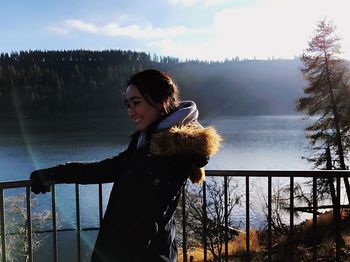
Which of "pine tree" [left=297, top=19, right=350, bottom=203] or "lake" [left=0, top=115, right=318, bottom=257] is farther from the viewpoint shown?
"lake" [left=0, top=115, right=318, bottom=257]

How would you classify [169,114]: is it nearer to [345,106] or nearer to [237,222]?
[345,106]

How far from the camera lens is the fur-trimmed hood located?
175cm

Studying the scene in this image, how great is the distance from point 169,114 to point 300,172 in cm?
151

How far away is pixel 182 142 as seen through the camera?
1.76 metres

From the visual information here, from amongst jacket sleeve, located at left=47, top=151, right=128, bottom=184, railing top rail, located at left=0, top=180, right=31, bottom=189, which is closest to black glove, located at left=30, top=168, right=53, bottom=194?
jacket sleeve, located at left=47, top=151, right=128, bottom=184

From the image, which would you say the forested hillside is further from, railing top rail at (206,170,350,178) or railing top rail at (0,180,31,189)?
railing top rail at (0,180,31,189)

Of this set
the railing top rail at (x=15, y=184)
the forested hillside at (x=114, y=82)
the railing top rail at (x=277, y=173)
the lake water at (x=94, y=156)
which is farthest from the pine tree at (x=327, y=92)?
the forested hillside at (x=114, y=82)

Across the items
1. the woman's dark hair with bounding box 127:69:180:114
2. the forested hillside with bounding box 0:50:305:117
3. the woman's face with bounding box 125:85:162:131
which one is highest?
the forested hillside with bounding box 0:50:305:117

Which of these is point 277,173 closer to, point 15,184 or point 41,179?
point 41,179

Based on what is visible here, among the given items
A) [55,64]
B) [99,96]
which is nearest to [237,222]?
[99,96]

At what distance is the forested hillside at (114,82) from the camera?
8638cm

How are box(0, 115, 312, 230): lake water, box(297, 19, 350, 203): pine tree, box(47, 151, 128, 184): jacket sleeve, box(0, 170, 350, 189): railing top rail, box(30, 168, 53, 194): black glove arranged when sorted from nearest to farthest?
box(47, 151, 128, 184): jacket sleeve → box(30, 168, 53, 194): black glove → box(0, 170, 350, 189): railing top rail → box(297, 19, 350, 203): pine tree → box(0, 115, 312, 230): lake water

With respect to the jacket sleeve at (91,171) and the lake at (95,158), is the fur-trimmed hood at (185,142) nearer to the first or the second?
the jacket sleeve at (91,171)

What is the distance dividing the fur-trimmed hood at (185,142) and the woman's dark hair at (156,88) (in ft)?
0.57
